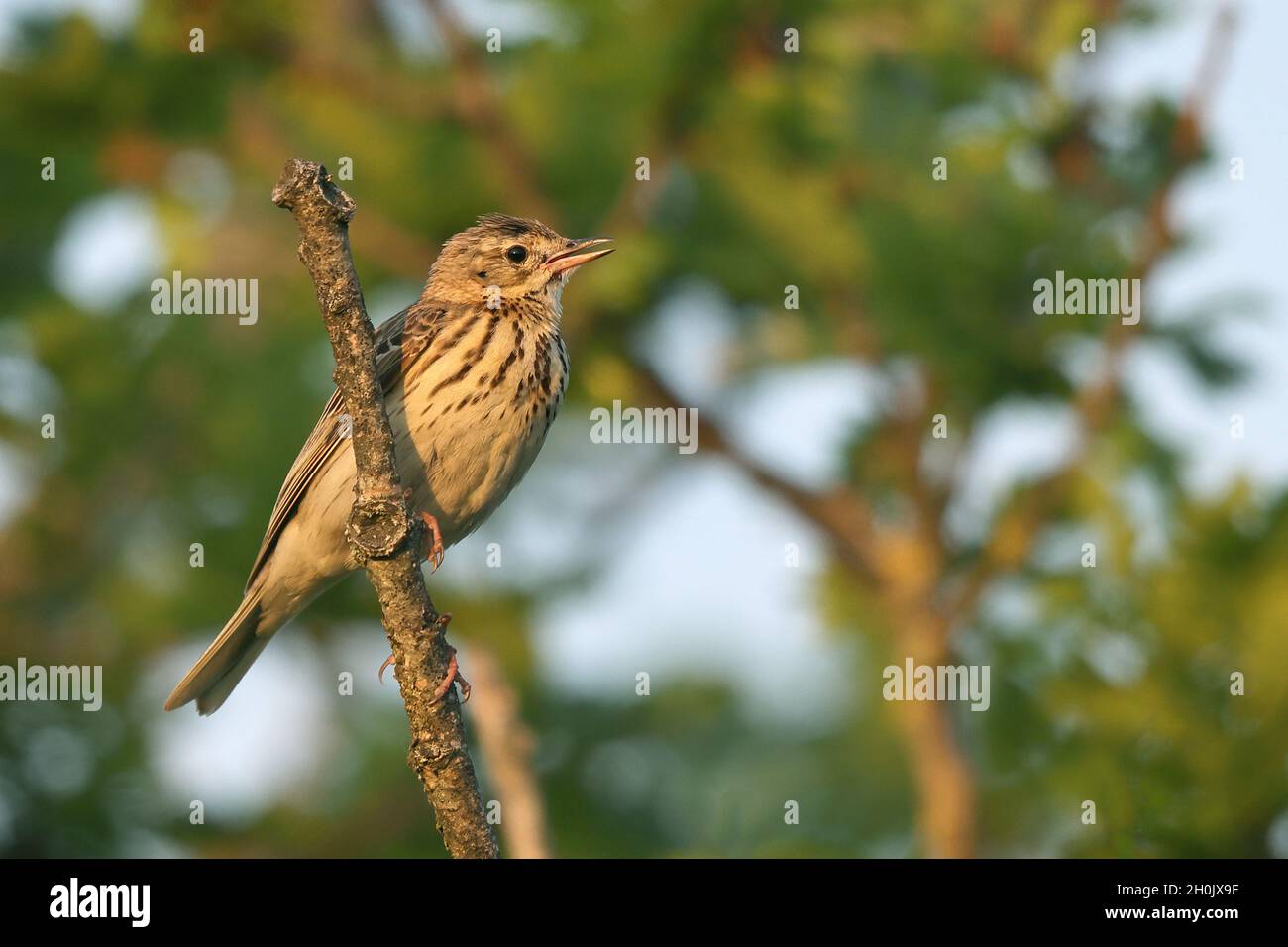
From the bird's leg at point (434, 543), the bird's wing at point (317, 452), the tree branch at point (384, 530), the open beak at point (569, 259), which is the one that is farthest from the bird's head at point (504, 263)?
the tree branch at point (384, 530)

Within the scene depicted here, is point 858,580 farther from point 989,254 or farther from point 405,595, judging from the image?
point 405,595

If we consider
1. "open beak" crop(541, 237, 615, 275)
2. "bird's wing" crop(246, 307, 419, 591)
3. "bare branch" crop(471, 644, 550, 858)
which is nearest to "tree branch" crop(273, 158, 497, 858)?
"bird's wing" crop(246, 307, 419, 591)

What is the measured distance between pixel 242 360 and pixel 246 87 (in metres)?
2.15

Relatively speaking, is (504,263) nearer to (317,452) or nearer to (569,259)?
(569,259)

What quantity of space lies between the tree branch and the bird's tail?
190cm

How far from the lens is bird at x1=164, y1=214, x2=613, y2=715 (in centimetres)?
607

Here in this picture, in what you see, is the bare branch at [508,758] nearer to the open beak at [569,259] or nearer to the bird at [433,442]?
the bird at [433,442]

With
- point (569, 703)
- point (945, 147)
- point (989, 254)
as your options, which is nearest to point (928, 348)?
point (989, 254)

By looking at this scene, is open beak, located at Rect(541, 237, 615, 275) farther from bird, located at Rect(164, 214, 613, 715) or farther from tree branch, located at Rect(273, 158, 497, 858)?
tree branch, located at Rect(273, 158, 497, 858)

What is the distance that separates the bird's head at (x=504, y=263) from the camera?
680 cm

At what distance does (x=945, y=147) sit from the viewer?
1031cm

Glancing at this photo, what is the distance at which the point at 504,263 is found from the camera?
6.93 meters

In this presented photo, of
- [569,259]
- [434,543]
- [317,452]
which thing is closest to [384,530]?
[434,543]

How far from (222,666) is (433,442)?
1.26 metres
